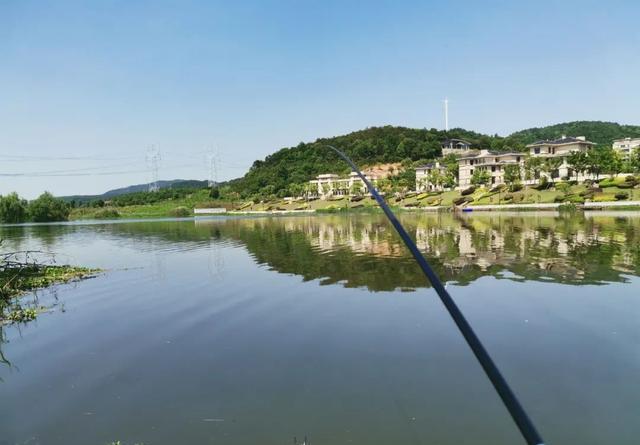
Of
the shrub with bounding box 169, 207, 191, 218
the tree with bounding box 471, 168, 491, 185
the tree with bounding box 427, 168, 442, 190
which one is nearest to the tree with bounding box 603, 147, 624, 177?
the tree with bounding box 471, 168, 491, 185

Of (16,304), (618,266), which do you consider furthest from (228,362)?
(618,266)

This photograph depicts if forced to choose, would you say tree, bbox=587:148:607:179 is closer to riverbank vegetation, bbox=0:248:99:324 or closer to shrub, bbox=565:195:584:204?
shrub, bbox=565:195:584:204

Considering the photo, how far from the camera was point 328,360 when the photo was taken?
10.0 meters

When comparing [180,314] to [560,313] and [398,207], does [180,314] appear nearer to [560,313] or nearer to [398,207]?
[560,313]

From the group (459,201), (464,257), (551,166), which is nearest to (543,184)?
(551,166)

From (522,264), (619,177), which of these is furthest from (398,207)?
(522,264)

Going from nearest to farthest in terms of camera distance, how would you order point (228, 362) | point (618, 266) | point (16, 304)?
point (228, 362), point (16, 304), point (618, 266)

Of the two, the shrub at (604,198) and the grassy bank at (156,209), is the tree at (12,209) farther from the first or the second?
the shrub at (604,198)

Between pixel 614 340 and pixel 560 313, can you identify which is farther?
pixel 560 313

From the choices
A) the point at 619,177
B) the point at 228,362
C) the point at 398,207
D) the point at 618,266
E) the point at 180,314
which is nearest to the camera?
the point at 228,362

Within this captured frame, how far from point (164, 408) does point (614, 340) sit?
990 centimetres

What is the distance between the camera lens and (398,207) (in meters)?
105

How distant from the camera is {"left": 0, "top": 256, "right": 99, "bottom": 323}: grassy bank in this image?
15.4 metres

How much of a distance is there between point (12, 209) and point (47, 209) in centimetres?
1047
